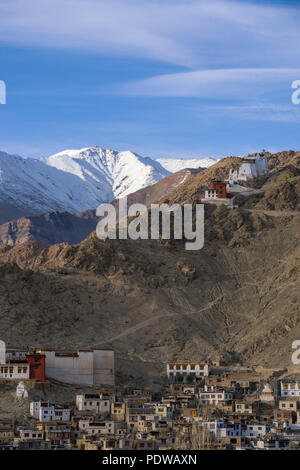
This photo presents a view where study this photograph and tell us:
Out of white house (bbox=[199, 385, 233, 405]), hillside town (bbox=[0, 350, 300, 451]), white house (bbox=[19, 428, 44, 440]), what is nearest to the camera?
hillside town (bbox=[0, 350, 300, 451])

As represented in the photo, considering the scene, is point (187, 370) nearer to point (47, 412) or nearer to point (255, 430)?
point (47, 412)

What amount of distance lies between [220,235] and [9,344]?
120 ft

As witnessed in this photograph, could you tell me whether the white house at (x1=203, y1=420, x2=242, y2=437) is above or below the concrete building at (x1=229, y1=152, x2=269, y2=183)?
below

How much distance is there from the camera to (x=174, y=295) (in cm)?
15375

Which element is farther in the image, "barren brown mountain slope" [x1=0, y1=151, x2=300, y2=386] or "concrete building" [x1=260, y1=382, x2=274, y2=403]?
"barren brown mountain slope" [x1=0, y1=151, x2=300, y2=386]

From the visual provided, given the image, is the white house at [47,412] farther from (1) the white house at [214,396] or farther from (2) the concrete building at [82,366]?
(1) the white house at [214,396]

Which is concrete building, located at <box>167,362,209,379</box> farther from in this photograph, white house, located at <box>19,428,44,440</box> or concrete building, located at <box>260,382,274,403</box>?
white house, located at <box>19,428,44,440</box>

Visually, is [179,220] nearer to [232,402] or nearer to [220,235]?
[220,235]

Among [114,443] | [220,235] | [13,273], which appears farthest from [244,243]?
[114,443]

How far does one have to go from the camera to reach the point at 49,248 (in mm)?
198125

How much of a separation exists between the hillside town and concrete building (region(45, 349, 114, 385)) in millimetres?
87

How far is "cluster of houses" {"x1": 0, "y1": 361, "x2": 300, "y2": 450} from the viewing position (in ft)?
337
